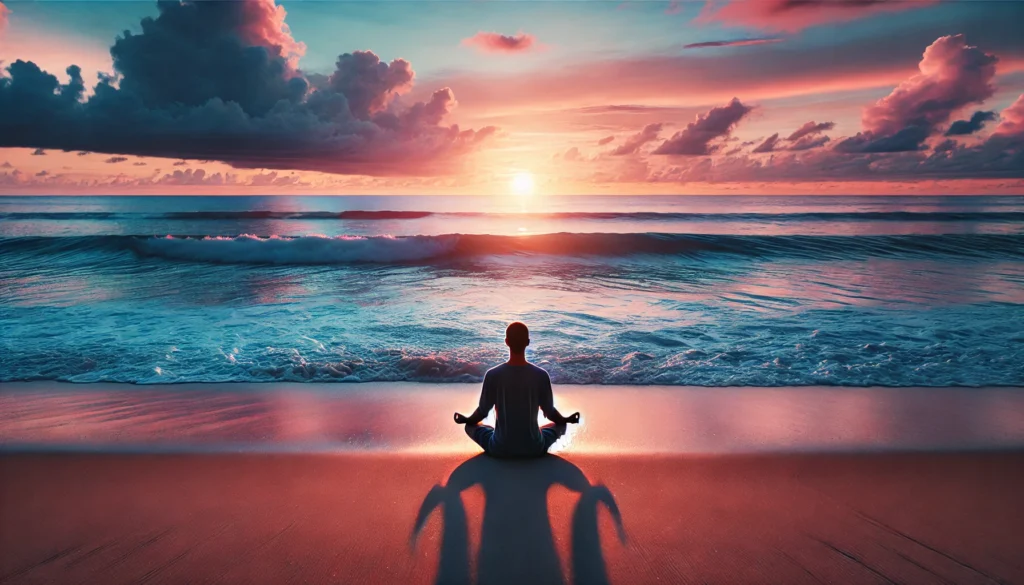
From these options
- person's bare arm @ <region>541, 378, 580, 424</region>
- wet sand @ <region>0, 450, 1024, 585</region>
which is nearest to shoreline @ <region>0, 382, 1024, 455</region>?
wet sand @ <region>0, 450, 1024, 585</region>

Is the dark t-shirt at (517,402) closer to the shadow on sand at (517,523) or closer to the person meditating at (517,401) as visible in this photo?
the person meditating at (517,401)

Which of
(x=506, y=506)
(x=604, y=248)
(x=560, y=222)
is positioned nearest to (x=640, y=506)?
(x=506, y=506)

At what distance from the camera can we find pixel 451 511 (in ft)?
10.9

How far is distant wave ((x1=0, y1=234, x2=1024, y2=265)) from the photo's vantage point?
18984 millimetres

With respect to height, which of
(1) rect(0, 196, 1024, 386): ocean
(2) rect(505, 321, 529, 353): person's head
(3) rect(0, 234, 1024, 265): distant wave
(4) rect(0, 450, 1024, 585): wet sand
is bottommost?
(4) rect(0, 450, 1024, 585): wet sand

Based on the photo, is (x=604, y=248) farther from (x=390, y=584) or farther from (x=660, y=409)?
(x=390, y=584)

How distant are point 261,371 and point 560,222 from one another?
96.1 feet

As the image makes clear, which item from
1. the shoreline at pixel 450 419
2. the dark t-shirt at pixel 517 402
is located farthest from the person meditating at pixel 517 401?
the shoreline at pixel 450 419

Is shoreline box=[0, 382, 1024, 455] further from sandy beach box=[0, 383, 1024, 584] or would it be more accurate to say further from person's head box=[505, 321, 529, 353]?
person's head box=[505, 321, 529, 353]

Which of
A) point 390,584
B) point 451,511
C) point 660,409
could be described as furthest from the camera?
point 660,409

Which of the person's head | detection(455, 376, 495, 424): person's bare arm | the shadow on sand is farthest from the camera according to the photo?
detection(455, 376, 495, 424): person's bare arm

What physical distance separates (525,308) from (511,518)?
6936 mm

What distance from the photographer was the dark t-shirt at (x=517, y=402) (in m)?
3.86

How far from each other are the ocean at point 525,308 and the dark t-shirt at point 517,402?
88.9 inches
